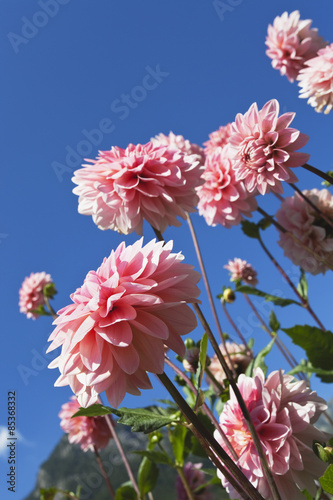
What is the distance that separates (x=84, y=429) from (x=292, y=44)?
11.6 feet

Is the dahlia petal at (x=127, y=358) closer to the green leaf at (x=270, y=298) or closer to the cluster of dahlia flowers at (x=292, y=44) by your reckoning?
the green leaf at (x=270, y=298)

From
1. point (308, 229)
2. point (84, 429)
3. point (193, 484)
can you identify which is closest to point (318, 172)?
point (308, 229)

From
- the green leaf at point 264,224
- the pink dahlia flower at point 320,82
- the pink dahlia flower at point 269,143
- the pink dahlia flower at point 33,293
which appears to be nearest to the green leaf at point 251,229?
the green leaf at point 264,224

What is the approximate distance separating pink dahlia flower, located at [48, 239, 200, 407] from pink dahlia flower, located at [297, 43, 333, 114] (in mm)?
1626

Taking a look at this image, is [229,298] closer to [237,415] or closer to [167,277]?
[237,415]

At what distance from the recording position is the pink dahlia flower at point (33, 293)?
4.51 meters

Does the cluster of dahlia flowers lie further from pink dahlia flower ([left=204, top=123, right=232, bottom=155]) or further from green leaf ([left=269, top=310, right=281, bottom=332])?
green leaf ([left=269, top=310, right=281, bottom=332])

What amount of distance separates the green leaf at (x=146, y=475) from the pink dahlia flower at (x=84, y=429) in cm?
129

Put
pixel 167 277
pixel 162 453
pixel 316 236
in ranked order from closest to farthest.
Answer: pixel 167 277, pixel 162 453, pixel 316 236

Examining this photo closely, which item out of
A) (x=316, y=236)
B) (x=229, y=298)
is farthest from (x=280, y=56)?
(x=229, y=298)

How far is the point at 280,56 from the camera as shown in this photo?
11.5 ft

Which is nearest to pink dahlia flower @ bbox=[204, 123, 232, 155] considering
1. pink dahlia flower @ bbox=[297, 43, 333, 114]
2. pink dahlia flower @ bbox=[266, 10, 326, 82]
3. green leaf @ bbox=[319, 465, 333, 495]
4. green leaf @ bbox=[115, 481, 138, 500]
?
pink dahlia flower @ bbox=[266, 10, 326, 82]

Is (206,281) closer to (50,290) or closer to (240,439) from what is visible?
(240,439)

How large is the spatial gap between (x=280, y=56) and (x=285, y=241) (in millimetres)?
1789
